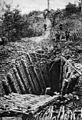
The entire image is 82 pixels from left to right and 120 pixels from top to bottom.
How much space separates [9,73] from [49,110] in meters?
2.90

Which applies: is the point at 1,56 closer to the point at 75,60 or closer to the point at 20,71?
the point at 20,71

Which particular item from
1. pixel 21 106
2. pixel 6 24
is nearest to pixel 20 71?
pixel 21 106

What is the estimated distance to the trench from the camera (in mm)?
7586

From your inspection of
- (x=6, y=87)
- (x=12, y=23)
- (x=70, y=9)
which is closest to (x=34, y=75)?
(x=6, y=87)

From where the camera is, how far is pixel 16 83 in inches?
292

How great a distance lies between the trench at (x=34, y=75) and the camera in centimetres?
759

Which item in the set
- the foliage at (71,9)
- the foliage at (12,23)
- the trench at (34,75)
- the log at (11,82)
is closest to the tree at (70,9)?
the foliage at (71,9)

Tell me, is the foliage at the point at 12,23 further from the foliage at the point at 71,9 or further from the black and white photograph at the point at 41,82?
the foliage at the point at 71,9

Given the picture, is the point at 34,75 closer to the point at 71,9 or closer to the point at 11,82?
the point at 11,82

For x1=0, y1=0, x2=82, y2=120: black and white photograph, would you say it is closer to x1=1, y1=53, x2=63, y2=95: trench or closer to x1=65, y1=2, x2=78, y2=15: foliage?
x1=1, y1=53, x2=63, y2=95: trench

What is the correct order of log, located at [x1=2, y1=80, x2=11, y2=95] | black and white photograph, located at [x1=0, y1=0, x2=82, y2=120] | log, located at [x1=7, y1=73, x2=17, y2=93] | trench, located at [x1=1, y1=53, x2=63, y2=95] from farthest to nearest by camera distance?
1. trench, located at [x1=1, y1=53, x2=63, y2=95]
2. log, located at [x1=7, y1=73, x2=17, y2=93]
3. log, located at [x1=2, y1=80, x2=11, y2=95]
4. black and white photograph, located at [x1=0, y1=0, x2=82, y2=120]

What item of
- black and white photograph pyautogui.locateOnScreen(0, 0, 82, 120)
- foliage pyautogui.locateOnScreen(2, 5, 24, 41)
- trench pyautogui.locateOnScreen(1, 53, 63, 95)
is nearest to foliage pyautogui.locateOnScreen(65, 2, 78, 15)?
foliage pyautogui.locateOnScreen(2, 5, 24, 41)

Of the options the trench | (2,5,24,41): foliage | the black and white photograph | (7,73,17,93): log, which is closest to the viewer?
the black and white photograph

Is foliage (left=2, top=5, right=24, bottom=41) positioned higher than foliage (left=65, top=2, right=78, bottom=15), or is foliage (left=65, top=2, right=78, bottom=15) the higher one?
foliage (left=65, top=2, right=78, bottom=15)
